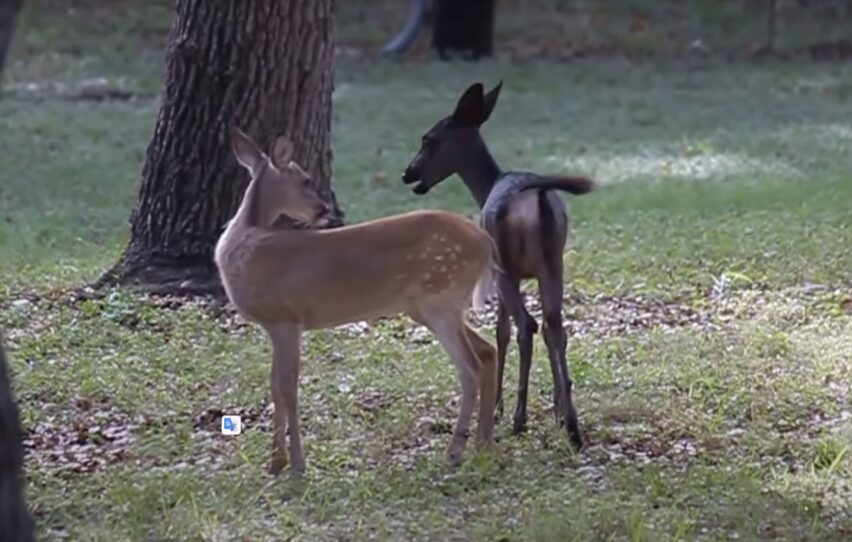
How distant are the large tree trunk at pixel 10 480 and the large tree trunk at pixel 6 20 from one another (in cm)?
74

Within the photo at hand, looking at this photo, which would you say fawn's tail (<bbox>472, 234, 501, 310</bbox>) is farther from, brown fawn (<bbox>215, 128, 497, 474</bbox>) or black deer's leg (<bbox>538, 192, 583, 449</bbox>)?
black deer's leg (<bbox>538, 192, 583, 449</bbox>)

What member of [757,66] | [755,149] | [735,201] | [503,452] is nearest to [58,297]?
[503,452]

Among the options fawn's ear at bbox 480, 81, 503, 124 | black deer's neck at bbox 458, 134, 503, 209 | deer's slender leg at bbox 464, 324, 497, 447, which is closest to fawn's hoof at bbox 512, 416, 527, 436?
deer's slender leg at bbox 464, 324, 497, 447

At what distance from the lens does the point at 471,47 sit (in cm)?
2292

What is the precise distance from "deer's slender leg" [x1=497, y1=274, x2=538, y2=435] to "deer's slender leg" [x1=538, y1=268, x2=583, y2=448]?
115 mm

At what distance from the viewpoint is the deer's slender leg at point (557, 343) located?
6.53 m

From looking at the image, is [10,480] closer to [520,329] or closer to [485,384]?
[485,384]

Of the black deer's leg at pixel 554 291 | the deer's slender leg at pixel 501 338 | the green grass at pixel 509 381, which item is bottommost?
the green grass at pixel 509 381

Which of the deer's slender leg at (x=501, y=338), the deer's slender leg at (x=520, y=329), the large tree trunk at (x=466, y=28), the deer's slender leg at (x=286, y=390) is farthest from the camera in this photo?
the large tree trunk at (x=466, y=28)

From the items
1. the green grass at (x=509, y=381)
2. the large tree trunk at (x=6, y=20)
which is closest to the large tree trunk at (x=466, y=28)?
the green grass at (x=509, y=381)

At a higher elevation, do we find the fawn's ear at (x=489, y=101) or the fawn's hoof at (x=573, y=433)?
the fawn's ear at (x=489, y=101)

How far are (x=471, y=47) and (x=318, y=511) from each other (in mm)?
17572

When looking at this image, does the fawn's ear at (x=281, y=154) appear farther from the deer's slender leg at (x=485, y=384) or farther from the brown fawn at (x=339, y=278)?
the deer's slender leg at (x=485, y=384)

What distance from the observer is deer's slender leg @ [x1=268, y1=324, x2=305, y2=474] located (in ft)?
20.1
